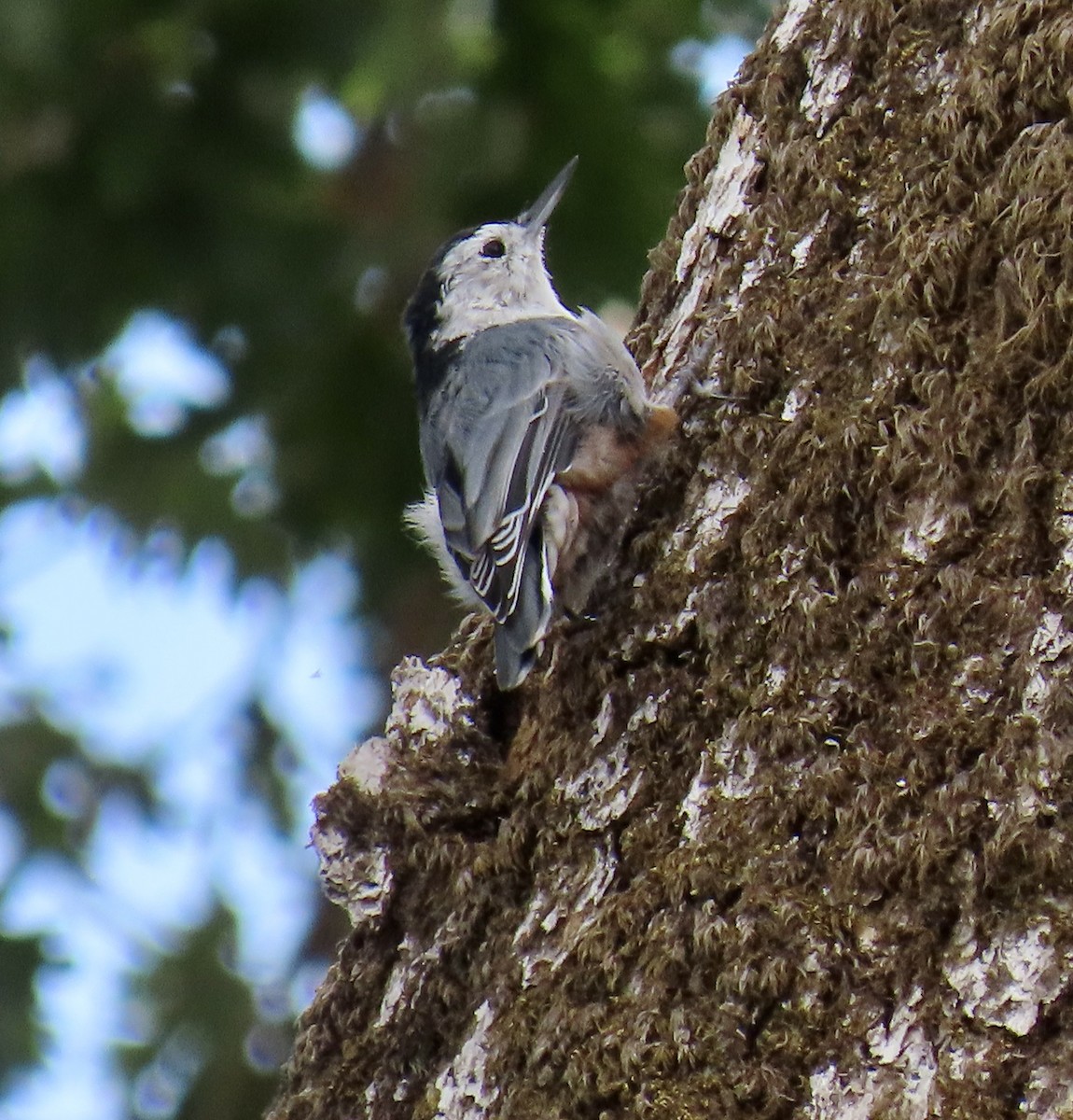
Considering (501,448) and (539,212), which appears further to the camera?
(539,212)

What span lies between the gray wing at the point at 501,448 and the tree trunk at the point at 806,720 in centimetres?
27

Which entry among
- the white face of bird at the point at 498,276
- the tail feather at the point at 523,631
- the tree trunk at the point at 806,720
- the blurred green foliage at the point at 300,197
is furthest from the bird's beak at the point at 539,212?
the tail feather at the point at 523,631

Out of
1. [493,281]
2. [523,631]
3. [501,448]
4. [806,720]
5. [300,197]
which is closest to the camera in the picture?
[806,720]

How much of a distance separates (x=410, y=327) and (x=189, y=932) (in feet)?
11.2

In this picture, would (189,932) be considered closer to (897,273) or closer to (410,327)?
(410,327)

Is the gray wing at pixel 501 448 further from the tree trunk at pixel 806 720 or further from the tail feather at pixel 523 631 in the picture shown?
the tree trunk at pixel 806 720

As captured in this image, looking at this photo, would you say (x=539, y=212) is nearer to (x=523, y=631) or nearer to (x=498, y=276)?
(x=498, y=276)

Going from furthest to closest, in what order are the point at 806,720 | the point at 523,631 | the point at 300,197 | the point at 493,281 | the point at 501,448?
the point at 300,197 → the point at 493,281 → the point at 501,448 → the point at 523,631 → the point at 806,720

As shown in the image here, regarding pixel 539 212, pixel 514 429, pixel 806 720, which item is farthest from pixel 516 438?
pixel 806 720

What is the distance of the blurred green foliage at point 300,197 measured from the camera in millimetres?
4453

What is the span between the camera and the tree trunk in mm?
1733

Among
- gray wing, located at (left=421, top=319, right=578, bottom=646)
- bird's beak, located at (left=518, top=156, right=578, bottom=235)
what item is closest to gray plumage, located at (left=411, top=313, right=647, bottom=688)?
gray wing, located at (left=421, top=319, right=578, bottom=646)

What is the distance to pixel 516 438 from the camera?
3.15 m

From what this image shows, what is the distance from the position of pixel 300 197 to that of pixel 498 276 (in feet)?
3.77
